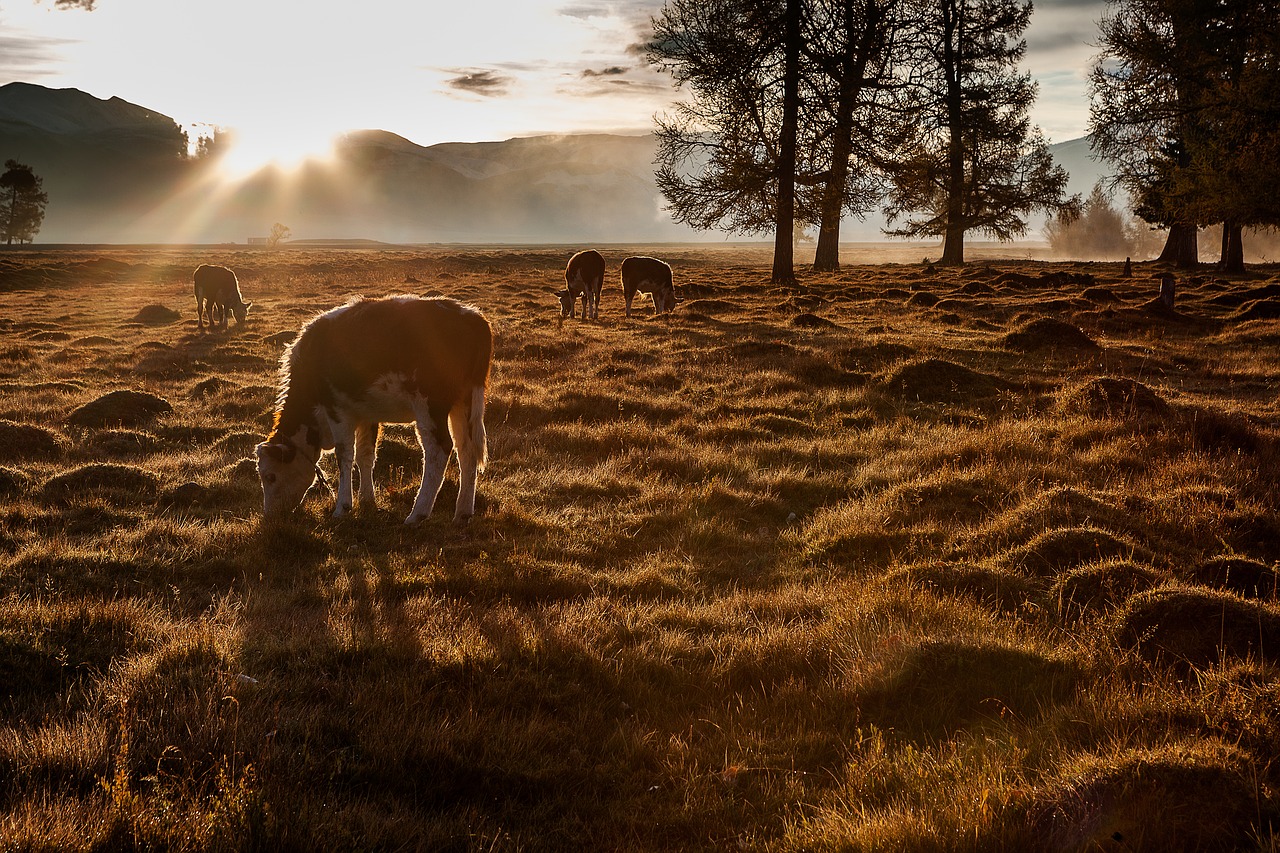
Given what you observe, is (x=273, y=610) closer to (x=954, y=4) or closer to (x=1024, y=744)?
(x=1024, y=744)

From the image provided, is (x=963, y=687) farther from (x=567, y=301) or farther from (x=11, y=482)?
(x=567, y=301)

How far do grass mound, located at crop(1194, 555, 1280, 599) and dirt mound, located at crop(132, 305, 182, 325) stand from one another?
30.0 m

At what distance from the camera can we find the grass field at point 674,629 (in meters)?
3.11

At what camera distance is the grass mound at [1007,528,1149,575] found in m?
6.02

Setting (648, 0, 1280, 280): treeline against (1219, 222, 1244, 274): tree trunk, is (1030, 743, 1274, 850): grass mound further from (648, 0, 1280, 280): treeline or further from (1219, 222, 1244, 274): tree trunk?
(1219, 222, 1244, 274): tree trunk

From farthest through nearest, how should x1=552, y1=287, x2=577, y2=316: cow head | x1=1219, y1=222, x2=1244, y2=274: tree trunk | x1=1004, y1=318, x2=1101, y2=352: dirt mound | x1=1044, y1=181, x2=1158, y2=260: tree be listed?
x1=1044, y1=181, x2=1158, y2=260: tree < x1=1219, y1=222, x2=1244, y2=274: tree trunk < x1=552, y1=287, x2=577, y2=316: cow head < x1=1004, y1=318, x2=1101, y2=352: dirt mound

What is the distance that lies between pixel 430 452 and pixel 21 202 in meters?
128

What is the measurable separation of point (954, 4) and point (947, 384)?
113ft

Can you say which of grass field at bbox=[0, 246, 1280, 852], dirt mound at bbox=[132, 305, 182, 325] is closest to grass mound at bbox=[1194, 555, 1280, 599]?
grass field at bbox=[0, 246, 1280, 852]

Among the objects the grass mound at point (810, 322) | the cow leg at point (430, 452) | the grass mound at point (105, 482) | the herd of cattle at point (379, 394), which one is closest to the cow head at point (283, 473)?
the herd of cattle at point (379, 394)

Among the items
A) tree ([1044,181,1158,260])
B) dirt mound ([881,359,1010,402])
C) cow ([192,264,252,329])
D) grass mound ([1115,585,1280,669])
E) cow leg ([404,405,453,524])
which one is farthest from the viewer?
tree ([1044,181,1158,260])

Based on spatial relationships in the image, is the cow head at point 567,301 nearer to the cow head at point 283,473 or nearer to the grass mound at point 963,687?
the cow head at point 283,473

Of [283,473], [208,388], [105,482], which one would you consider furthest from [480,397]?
[208,388]

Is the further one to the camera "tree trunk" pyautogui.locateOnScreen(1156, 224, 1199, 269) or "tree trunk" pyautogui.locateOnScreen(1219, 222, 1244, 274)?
"tree trunk" pyautogui.locateOnScreen(1156, 224, 1199, 269)
